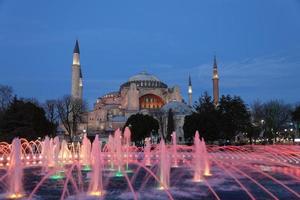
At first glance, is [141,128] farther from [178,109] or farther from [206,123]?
[178,109]

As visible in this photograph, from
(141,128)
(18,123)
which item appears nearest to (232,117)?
(141,128)

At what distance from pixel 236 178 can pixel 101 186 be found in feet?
16.4

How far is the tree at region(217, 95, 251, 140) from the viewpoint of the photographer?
39.6 meters

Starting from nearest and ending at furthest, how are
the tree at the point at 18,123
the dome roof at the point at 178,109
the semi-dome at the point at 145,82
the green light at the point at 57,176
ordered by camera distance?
1. the green light at the point at 57,176
2. the tree at the point at 18,123
3. the dome roof at the point at 178,109
4. the semi-dome at the point at 145,82

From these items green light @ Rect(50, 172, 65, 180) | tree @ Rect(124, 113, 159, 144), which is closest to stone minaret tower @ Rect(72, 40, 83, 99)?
tree @ Rect(124, 113, 159, 144)

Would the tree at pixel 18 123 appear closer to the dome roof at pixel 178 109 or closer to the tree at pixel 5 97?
the tree at pixel 5 97

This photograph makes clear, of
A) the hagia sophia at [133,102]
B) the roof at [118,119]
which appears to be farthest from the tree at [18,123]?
the roof at [118,119]

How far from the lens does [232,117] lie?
40.8 meters

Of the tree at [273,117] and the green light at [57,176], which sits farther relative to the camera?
the tree at [273,117]

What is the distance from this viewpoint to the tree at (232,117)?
39625mm

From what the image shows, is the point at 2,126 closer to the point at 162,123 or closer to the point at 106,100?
the point at 162,123

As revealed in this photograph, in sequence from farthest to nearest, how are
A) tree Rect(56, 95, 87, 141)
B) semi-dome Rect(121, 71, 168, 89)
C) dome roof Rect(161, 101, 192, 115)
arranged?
1. semi-dome Rect(121, 71, 168, 89)
2. dome roof Rect(161, 101, 192, 115)
3. tree Rect(56, 95, 87, 141)

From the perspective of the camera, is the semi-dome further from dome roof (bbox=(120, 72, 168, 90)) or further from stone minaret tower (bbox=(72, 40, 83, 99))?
stone minaret tower (bbox=(72, 40, 83, 99))

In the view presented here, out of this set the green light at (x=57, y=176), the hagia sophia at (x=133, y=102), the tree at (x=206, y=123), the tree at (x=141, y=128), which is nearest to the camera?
the green light at (x=57, y=176)
